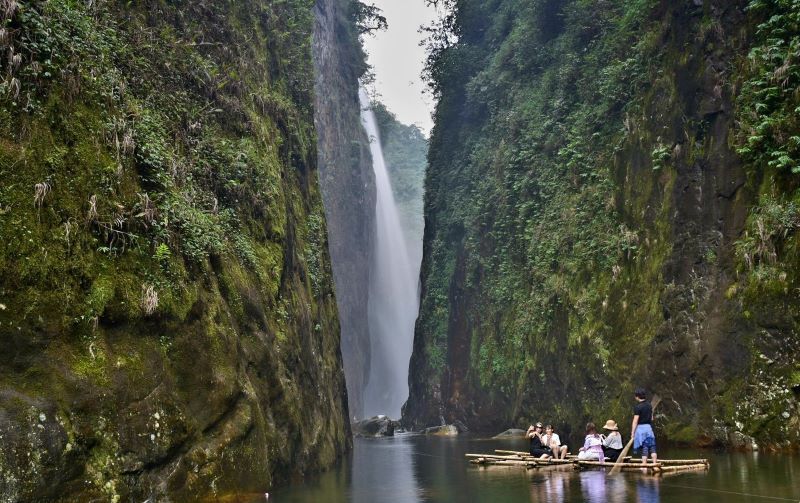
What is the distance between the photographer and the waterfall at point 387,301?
2778 inches

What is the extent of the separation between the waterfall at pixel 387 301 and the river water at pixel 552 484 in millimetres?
51811

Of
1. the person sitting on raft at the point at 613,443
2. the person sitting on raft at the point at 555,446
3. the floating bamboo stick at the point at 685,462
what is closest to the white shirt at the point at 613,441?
the person sitting on raft at the point at 613,443

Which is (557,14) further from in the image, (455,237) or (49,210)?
(49,210)

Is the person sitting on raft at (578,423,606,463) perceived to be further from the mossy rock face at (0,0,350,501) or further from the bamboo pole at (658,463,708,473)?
the mossy rock face at (0,0,350,501)

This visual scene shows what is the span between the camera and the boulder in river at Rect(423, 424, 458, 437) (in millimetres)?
33138

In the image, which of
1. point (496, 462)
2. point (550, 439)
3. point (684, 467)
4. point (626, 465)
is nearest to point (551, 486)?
point (626, 465)

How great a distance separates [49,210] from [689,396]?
14483 mm

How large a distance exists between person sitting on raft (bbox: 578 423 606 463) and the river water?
0.40m

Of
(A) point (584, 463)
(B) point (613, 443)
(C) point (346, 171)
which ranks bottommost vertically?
(A) point (584, 463)

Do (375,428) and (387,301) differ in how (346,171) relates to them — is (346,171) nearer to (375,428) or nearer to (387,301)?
(387,301)

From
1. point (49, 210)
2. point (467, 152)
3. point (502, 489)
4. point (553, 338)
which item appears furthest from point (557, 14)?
point (49, 210)

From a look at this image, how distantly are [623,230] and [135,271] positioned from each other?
1560cm

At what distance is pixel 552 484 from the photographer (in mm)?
12297

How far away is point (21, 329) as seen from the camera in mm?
8125
